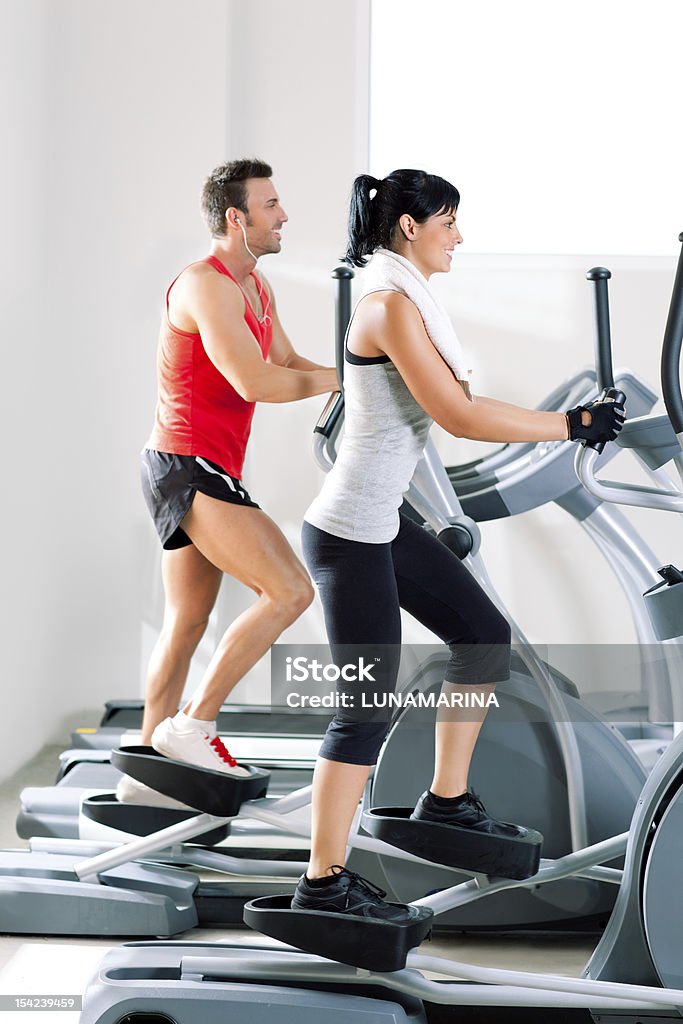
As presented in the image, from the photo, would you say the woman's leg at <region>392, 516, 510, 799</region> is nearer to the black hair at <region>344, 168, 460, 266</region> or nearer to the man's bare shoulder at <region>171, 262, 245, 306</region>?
the black hair at <region>344, 168, 460, 266</region>

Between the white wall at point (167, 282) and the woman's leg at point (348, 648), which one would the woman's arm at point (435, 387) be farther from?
the white wall at point (167, 282)

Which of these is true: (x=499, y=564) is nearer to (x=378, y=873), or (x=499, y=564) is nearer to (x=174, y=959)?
(x=378, y=873)

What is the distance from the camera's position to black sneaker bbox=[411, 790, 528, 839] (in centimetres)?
201

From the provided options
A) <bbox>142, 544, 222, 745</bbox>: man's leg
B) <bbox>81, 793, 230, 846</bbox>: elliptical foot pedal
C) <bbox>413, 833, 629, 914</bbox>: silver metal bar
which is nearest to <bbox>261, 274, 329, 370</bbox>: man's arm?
<bbox>142, 544, 222, 745</bbox>: man's leg

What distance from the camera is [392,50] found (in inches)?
185

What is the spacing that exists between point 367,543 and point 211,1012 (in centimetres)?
85

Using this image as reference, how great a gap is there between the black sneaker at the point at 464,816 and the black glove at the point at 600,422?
2.45ft

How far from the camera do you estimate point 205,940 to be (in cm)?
246

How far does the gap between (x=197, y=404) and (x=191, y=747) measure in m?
0.78

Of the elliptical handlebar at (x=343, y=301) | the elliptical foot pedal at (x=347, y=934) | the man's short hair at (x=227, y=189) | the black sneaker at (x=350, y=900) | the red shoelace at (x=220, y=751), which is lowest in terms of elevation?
the elliptical foot pedal at (x=347, y=934)

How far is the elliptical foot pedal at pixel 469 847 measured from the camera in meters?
1.99

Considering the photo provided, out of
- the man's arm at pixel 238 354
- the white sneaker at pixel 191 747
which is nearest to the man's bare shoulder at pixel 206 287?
the man's arm at pixel 238 354

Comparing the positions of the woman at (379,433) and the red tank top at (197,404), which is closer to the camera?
the woman at (379,433)

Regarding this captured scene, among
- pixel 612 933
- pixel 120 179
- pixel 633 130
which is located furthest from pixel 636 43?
pixel 612 933
